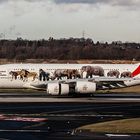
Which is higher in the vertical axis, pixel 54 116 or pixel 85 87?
pixel 85 87

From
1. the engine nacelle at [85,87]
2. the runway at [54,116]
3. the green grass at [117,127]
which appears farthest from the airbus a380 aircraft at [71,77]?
the green grass at [117,127]

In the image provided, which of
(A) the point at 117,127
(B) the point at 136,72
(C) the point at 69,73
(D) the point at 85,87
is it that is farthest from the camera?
(B) the point at 136,72

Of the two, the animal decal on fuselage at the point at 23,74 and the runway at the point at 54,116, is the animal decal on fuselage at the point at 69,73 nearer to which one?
the animal decal on fuselage at the point at 23,74

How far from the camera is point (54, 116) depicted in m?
37.2

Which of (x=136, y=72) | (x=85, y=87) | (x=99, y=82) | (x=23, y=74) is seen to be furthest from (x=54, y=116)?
(x=136, y=72)

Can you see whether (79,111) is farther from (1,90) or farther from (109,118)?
(1,90)

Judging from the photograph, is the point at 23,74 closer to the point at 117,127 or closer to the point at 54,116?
the point at 54,116

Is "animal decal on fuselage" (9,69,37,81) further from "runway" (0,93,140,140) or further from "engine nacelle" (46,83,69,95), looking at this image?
"runway" (0,93,140,140)

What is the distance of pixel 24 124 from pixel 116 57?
16686cm

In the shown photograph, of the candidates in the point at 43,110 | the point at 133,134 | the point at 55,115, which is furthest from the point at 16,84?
the point at 133,134

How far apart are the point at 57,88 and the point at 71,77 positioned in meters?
4.99

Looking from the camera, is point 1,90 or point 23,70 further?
point 1,90

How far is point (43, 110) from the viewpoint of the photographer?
41.6 metres

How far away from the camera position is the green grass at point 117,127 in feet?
95.2
